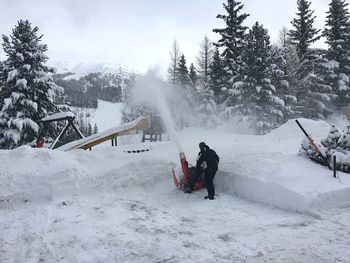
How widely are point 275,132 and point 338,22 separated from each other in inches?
793

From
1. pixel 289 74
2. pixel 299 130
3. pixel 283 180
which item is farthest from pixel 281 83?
pixel 283 180

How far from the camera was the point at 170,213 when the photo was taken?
27.5 ft

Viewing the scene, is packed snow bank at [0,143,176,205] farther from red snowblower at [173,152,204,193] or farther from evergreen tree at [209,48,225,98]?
evergreen tree at [209,48,225,98]

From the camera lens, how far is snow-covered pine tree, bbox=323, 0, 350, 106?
32.8m

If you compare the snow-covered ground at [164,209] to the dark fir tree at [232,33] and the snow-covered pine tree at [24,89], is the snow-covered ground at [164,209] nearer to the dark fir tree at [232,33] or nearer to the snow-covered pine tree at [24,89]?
the snow-covered pine tree at [24,89]

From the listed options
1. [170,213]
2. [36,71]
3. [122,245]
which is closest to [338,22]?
[36,71]

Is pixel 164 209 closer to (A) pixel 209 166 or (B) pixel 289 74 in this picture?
(A) pixel 209 166

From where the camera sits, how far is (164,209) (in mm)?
8727

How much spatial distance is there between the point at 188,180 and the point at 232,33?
29.4 metres

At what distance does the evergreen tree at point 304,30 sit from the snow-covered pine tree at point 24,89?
2460cm

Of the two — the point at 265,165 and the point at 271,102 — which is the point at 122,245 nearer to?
the point at 265,165

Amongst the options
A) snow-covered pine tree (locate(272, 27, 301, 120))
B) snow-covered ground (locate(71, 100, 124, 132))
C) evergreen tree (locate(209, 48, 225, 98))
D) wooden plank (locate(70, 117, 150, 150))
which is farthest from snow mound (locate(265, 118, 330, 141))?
snow-covered ground (locate(71, 100, 124, 132))

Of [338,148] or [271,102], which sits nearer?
[338,148]

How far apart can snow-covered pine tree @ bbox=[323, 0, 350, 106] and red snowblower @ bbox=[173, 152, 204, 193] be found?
26.7 m
